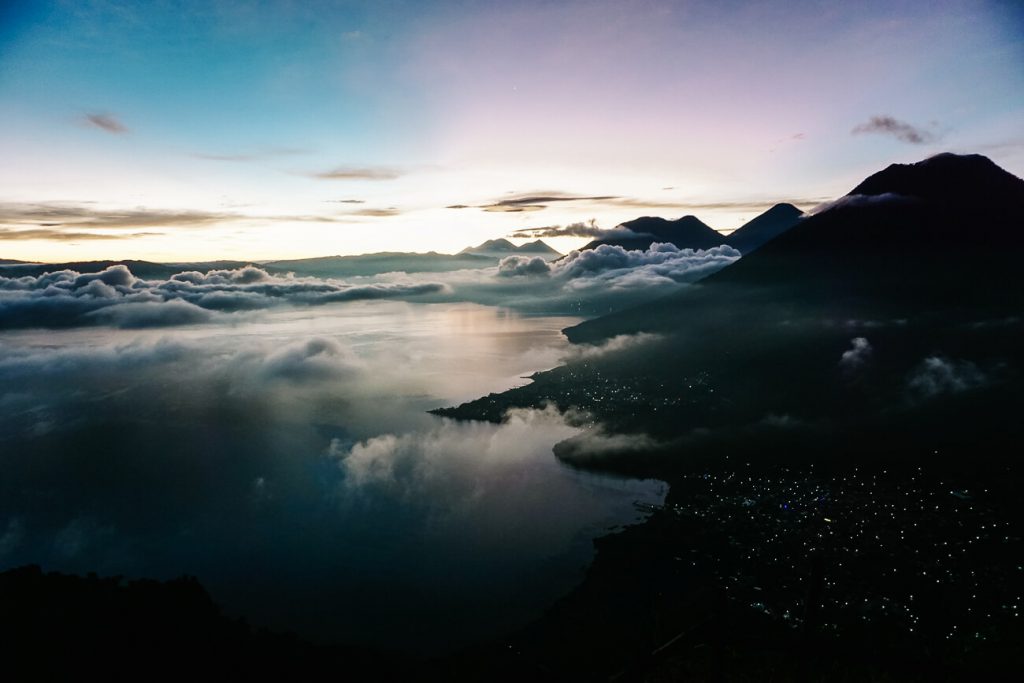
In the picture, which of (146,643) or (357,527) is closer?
(146,643)

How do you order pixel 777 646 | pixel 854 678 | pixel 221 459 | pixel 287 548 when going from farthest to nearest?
pixel 221 459 → pixel 287 548 → pixel 777 646 → pixel 854 678

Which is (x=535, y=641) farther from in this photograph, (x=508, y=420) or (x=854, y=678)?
(x=508, y=420)

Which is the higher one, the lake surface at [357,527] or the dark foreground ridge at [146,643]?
the dark foreground ridge at [146,643]

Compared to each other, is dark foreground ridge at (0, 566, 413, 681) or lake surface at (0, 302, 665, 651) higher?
dark foreground ridge at (0, 566, 413, 681)

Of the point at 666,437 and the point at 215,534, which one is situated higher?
the point at 666,437

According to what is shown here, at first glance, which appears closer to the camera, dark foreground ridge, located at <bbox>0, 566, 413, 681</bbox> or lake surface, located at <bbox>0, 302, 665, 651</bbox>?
dark foreground ridge, located at <bbox>0, 566, 413, 681</bbox>

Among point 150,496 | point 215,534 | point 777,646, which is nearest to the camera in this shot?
point 777,646

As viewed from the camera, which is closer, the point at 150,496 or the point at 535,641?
the point at 535,641

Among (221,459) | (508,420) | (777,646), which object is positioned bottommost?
(221,459)

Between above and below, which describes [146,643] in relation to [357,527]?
above

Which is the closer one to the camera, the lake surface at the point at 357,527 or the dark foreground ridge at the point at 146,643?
the dark foreground ridge at the point at 146,643

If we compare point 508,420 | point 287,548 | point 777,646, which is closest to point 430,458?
point 508,420
